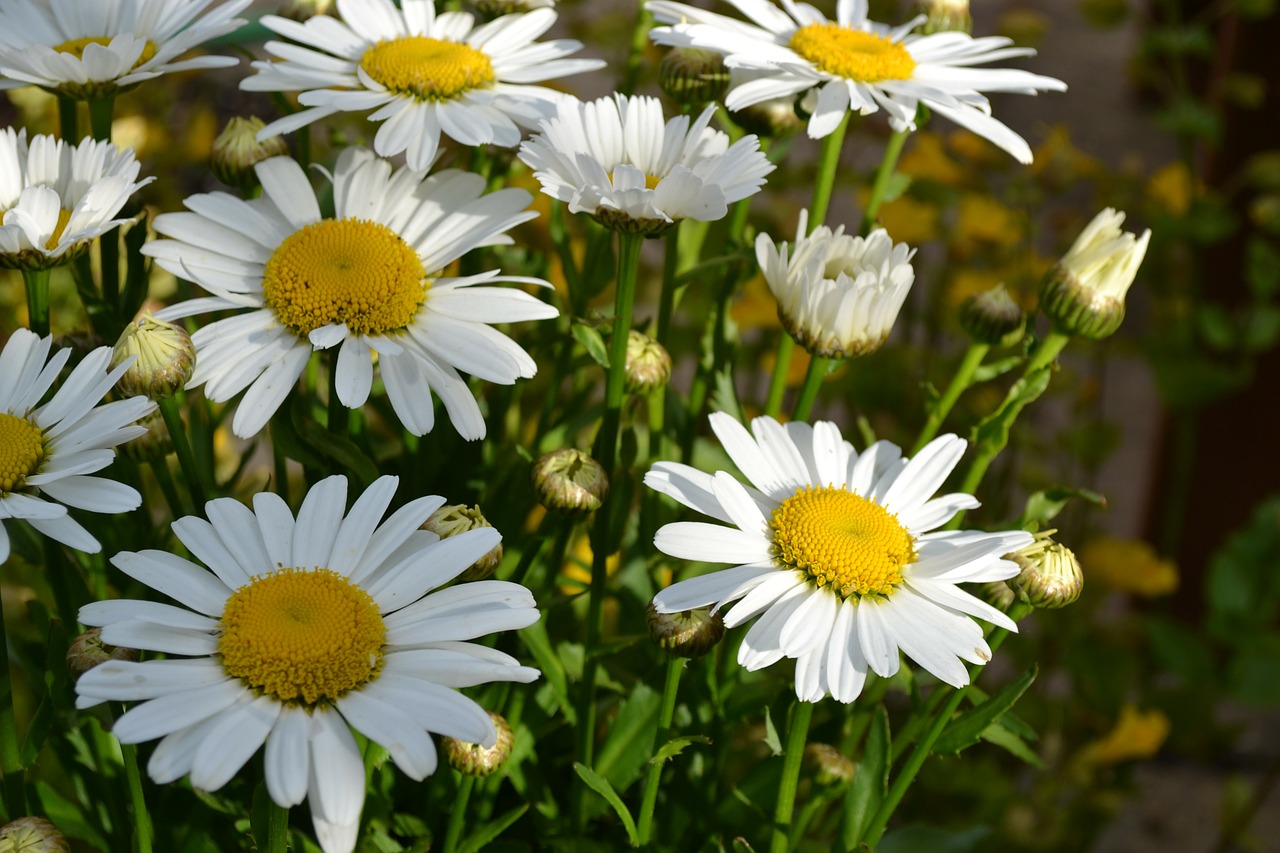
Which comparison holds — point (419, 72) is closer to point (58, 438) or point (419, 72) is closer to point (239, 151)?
point (239, 151)

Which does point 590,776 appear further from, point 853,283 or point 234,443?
point 234,443

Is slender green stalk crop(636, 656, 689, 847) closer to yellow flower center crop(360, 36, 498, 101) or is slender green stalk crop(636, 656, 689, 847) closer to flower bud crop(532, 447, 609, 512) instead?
flower bud crop(532, 447, 609, 512)

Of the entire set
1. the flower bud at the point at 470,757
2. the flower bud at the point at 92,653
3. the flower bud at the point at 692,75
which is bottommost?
the flower bud at the point at 470,757

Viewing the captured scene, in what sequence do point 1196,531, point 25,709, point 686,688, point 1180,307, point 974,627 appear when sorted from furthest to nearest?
1. point 1196,531
2. point 1180,307
3. point 25,709
4. point 686,688
5. point 974,627

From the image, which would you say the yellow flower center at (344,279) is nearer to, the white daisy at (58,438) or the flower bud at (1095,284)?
the white daisy at (58,438)

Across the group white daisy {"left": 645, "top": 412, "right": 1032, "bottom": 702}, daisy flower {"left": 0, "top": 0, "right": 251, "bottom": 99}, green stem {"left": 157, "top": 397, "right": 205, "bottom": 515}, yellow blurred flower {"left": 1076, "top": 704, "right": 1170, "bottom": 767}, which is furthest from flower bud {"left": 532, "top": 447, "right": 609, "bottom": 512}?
yellow blurred flower {"left": 1076, "top": 704, "right": 1170, "bottom": 767}

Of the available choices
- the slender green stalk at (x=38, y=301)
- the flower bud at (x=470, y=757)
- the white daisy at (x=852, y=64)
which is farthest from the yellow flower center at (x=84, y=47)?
the flower bud at (x=470, y=757)

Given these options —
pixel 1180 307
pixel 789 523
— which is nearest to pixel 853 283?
pixel 789 523
